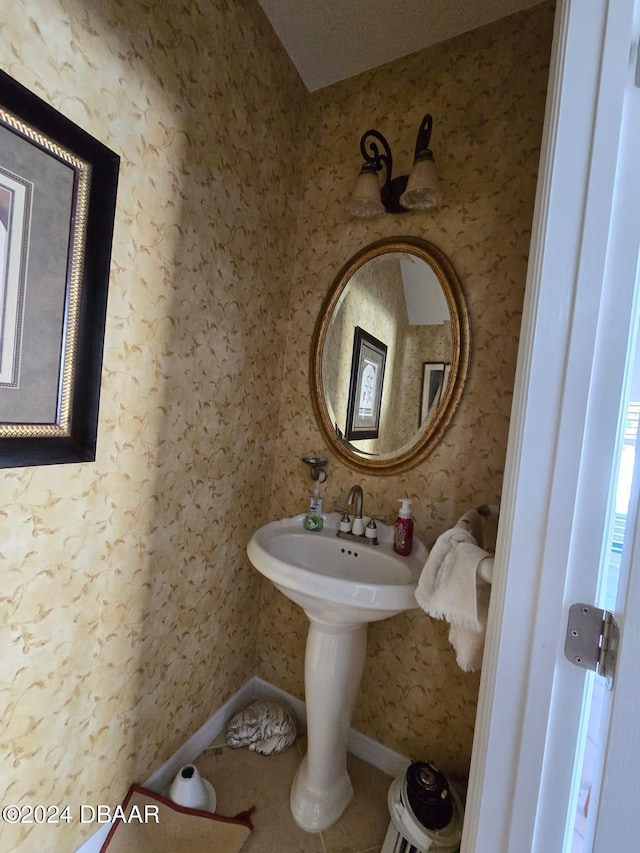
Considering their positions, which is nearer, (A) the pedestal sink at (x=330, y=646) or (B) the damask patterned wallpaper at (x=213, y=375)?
(B) the damask patterned wallpaper at (x=213, y=375)

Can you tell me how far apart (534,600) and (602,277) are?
51 centimetres

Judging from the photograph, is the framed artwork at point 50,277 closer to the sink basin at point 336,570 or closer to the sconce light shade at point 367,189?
the sink basin at point 336,570

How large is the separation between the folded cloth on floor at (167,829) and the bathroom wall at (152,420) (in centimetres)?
7

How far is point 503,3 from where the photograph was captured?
1.18 m

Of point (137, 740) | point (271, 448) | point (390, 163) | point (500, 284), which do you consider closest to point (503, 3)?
point (390, 163)

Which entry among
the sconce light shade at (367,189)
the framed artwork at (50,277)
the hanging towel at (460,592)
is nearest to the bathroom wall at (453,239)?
the sconce light shade at (367,189)

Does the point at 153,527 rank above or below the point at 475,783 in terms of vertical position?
above

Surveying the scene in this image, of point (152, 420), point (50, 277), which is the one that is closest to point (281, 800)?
point (152, 420)

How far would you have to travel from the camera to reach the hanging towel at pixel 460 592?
0.82 meters

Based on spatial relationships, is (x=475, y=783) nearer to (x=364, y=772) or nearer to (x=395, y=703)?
(x=395, y=703)

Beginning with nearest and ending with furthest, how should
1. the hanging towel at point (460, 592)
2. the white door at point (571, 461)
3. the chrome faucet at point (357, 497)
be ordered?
1. the white door at point (571, 461)
2. the hanging towel at point (460, 592)
3. the chrome faucet at point (357, 497)

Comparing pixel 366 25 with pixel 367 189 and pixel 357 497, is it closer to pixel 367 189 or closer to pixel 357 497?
pixel 367 189

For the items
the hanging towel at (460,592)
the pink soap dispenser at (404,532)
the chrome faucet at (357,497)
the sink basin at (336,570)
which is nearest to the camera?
the hanging towel at (460,592)

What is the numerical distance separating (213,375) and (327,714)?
1.16 metres
